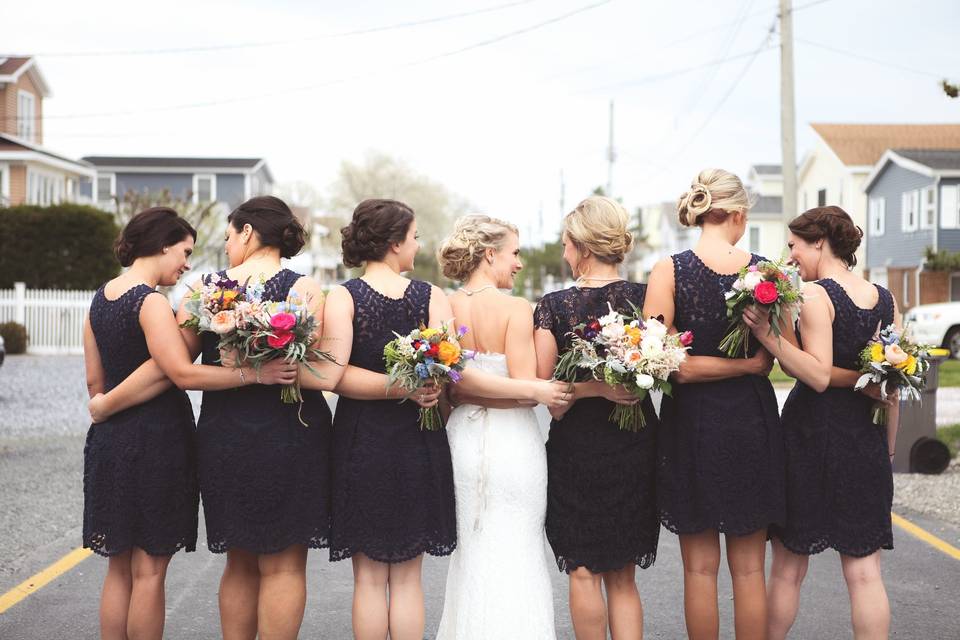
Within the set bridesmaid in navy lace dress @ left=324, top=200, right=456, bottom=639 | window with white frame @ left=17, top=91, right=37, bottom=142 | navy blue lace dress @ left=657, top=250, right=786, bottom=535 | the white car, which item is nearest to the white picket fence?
window with white frame @ left=17, top=91, right=37, bottom=142

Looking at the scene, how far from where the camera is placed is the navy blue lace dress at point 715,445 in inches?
183

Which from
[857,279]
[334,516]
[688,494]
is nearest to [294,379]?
[334,516]

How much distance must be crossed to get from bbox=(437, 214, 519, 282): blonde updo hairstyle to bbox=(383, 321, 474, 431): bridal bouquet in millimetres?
514

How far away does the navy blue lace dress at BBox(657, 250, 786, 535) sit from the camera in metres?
4.66

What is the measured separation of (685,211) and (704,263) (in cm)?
26

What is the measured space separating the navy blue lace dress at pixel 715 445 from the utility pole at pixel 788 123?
641 inches

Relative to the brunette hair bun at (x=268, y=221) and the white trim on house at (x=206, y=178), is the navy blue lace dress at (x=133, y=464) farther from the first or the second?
the white trim on house at (x=206, y=178)

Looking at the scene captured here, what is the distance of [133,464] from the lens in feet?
15.2

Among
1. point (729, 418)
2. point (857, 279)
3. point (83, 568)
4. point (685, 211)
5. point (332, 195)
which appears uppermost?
point (332, 195)

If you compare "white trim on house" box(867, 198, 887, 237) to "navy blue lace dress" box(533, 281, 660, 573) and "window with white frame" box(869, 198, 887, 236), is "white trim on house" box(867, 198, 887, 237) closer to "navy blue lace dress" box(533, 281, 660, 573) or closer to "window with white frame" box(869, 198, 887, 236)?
"window with white frame" box(869, 198, 887, 236)

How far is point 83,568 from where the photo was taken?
7.11m

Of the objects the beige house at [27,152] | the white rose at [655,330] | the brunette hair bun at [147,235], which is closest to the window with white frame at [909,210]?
the beige house at [27,152]

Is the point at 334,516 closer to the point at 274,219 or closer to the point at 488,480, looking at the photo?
the point at 488,480

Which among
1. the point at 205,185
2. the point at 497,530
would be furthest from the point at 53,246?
the point at 205,185
